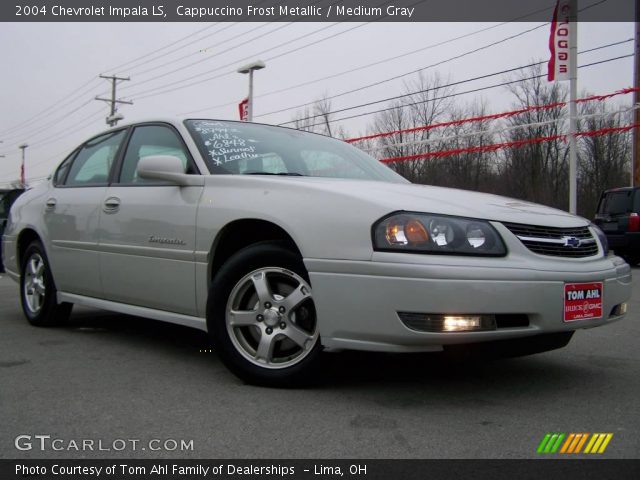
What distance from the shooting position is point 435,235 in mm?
2648

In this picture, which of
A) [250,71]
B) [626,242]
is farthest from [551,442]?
[250,71]

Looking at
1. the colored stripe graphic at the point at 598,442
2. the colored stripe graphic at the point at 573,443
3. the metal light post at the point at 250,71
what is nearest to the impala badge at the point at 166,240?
the colored stripe graphic at the point at 573,443

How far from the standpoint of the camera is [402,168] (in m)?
22.6

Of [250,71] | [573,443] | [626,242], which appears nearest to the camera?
[573,443]

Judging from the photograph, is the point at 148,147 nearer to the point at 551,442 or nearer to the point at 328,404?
the point at 328,404

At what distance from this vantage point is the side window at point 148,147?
376 centimetres

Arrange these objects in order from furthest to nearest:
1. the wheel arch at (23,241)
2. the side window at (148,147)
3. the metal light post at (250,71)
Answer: the metal light post at (250,71)
the wheel arch at (23,241)
the side window at (148,147)

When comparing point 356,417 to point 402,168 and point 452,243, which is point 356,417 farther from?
point 402,168

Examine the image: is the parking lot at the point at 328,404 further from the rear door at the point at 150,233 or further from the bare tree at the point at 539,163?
the bare tree at the point at 539,163

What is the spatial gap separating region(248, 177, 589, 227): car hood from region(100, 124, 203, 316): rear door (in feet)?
2.12

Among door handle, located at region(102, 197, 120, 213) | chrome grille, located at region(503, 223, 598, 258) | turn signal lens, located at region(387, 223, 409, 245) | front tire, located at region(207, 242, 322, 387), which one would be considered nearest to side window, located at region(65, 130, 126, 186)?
door handle, located at region(102, 197, 120, 213)

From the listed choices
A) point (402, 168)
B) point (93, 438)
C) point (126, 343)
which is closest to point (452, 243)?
point (93, 438)

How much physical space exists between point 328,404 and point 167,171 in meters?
1.60

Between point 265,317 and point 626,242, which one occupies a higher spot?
point 265,317
